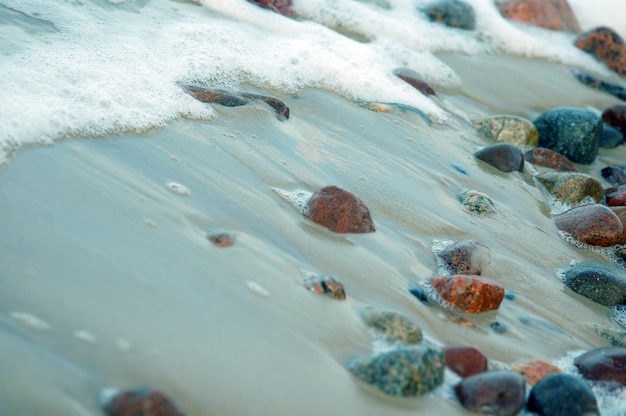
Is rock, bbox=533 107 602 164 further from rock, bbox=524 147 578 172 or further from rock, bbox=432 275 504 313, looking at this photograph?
rock, bbox=432 275 504 313

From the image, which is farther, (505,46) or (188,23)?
(505,46)

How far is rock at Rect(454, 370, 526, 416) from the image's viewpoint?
2256mm

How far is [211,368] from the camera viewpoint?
80.0 inches

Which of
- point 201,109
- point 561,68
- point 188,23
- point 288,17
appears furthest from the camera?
point 561,68

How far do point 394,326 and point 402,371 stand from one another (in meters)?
0.30

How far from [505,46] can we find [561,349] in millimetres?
4969

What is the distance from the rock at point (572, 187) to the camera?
177 inches

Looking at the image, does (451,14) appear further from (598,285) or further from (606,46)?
(598,285)

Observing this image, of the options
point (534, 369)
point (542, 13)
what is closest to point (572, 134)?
point (542, 13)

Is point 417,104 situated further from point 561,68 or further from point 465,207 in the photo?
point 561,68

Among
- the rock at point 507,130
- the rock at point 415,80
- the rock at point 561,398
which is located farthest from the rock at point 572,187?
the rock at point 561,398

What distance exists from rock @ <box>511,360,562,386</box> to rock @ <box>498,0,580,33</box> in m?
5.86

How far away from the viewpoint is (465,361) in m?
2.42

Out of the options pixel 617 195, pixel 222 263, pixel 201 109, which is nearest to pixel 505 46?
pixel 617 195
